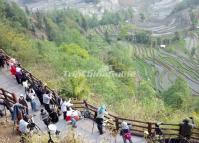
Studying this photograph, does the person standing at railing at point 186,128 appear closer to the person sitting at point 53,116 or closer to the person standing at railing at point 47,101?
the person sitting at point 53,116

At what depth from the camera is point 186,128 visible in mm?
16719

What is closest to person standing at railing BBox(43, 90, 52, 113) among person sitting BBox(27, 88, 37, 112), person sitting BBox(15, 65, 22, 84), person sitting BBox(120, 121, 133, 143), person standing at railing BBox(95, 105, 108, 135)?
person sitting BBox(27, 88, 37, 112)

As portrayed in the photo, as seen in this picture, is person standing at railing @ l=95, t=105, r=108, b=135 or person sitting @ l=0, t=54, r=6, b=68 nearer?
person standing at railing @ l=95, t=105, r=108, b=135

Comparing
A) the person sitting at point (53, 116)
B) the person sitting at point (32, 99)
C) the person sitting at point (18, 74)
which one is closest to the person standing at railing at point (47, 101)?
the person sitting at point (53, 116)

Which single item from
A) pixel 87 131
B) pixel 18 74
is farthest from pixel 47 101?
pixel 18 74

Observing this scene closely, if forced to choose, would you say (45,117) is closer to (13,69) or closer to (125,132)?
(125,132)

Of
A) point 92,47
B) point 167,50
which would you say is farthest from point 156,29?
point 92,47

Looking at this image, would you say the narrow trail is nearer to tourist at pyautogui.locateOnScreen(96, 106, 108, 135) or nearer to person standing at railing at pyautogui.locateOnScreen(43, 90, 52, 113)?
tourist at pyautogui.locateOnScreen(96, 106, 108, 135)

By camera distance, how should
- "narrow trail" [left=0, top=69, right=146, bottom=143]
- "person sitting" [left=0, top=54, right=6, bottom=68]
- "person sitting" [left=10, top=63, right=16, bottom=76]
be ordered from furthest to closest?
"person sitting" [left=0, top=54, right=6, bottom=68], "person sitting" [left=10, top=63, right=16, bottom=76], "narrow trail" [left=0, top=69, right=146, bottom=143]

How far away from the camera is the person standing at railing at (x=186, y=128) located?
1658 cm

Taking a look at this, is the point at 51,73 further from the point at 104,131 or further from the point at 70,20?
the point at 70,20

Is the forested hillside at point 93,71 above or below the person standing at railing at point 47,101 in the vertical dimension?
below

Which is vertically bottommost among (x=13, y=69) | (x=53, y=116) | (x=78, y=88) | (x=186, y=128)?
(x=78, y=88)

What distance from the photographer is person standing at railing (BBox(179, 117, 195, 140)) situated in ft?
54.4
